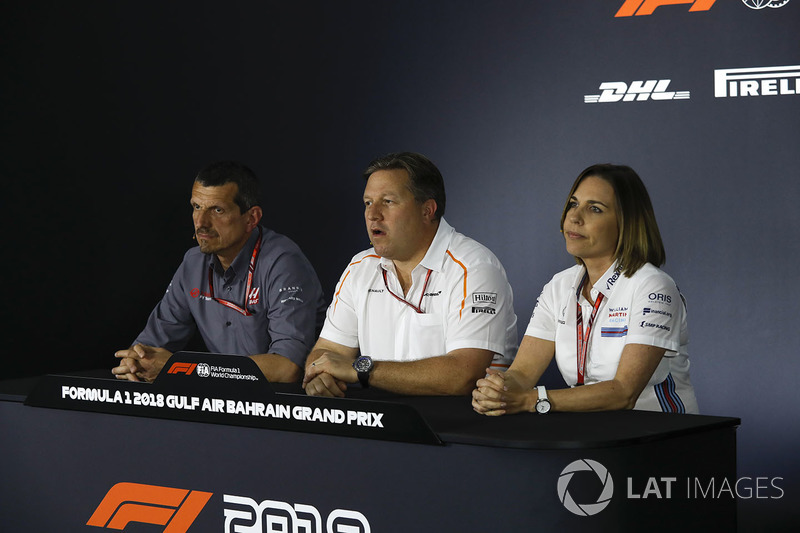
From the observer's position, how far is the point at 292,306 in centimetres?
288

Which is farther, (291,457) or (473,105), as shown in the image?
(473,105)

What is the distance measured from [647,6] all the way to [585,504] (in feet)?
7.97

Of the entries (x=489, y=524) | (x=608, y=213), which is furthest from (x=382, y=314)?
(x=489, y=524)

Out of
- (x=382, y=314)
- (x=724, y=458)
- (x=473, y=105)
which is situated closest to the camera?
(x=724, y=458)

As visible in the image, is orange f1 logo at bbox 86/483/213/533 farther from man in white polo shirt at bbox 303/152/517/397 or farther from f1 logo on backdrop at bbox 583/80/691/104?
f1 logo on backdrop at bbox 583/80/691/104

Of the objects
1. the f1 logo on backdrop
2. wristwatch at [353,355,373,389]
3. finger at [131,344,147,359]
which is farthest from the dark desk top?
the f1 logo on backdrop

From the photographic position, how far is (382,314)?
103 inches

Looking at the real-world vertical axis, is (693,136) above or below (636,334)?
above

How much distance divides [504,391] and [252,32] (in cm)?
269

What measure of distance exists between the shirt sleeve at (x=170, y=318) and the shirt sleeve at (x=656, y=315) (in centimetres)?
169

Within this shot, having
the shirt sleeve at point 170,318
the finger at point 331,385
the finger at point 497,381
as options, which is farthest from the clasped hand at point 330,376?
the shirt sleeve at point 170,318

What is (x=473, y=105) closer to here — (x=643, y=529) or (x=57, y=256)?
(x=57, y=256)

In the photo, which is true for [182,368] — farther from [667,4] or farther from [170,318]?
[667,4]

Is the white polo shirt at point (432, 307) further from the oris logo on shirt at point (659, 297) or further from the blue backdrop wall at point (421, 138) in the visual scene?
the blue backdrop wall at point (421, 138)
